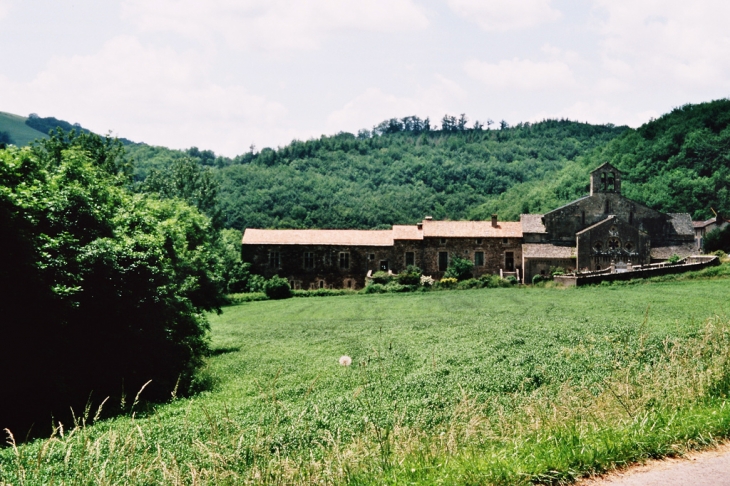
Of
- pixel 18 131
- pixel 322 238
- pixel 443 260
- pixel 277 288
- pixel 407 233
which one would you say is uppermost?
A: pixel 18 131

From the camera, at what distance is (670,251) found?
5222cm

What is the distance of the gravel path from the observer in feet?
17.9

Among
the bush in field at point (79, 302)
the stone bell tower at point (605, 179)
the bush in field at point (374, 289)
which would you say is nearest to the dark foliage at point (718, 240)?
the stone bell tower at point (605, 179)

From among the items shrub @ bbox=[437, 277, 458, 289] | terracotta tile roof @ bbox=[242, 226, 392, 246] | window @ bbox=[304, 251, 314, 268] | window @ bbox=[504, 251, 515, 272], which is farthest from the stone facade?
window @ bbox=[304, 251, 314, 268]

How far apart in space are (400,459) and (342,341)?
16.3 m

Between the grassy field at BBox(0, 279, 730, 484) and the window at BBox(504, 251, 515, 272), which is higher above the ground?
the window at BBox(504, 251, 515, 272)

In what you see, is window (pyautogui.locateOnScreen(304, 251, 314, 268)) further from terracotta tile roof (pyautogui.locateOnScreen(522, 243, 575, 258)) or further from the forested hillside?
the forested hillside

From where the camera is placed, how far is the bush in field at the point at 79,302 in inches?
512

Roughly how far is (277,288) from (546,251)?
78.9 ft

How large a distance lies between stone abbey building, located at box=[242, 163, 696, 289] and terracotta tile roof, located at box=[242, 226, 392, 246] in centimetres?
10

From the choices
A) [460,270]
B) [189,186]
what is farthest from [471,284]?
[189,186]

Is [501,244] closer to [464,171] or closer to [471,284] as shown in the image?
[471,284]

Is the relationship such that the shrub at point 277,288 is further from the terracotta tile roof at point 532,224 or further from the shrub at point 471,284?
the terracotta tile roof at point 532,224

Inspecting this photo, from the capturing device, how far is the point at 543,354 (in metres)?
15.1
